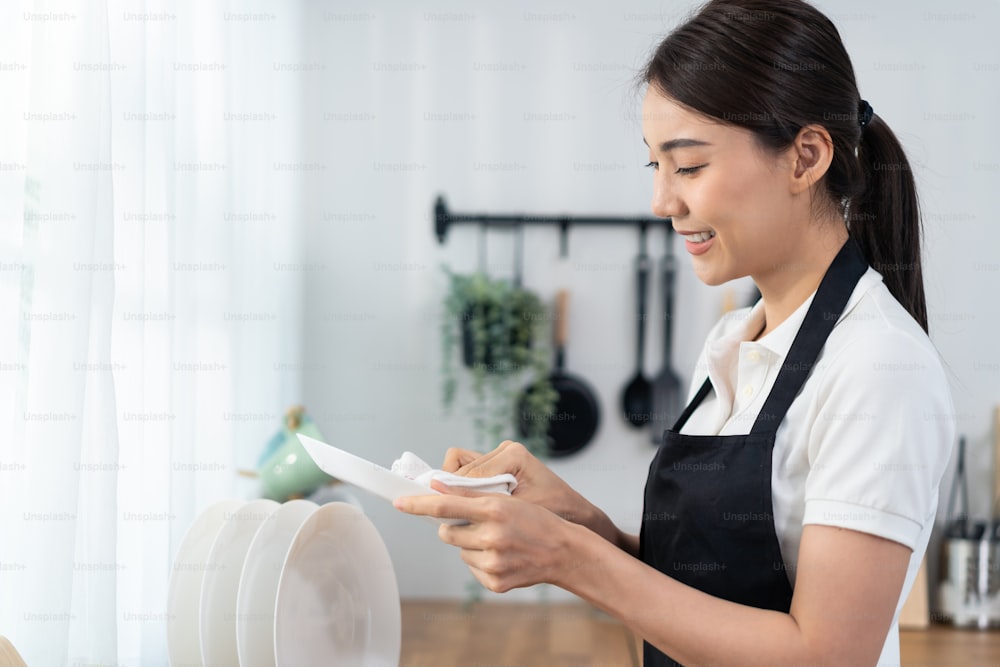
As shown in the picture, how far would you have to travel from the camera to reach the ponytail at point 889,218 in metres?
0.85

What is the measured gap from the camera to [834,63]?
2.60ft

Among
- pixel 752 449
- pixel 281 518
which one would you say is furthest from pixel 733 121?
pixel 281 518

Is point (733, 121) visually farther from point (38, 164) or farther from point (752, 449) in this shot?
point (38, 164)

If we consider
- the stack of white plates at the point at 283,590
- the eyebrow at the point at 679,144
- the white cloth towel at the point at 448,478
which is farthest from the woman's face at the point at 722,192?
the stack of white plates at the point at 283,590

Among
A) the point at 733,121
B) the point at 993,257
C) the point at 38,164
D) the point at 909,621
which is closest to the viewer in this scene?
the point at 733,121

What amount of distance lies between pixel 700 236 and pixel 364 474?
393 millimetres

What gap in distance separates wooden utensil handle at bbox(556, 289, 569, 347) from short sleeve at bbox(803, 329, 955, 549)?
155 cm

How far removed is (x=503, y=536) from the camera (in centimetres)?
70

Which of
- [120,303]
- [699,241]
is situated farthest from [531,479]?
[120,303]

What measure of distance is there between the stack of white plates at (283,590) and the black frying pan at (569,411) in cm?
117

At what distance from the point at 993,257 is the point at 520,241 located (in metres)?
1.20

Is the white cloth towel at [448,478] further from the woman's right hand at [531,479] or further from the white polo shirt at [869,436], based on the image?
the white polo shirt at [869,436]

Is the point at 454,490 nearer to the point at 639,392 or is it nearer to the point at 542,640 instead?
the point at 542,640

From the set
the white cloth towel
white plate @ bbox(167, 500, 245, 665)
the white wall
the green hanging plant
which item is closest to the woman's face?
the white cloth towel
